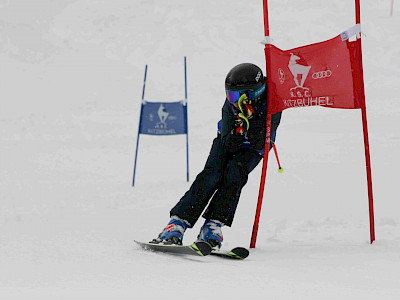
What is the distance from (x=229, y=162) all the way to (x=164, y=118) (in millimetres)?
4291

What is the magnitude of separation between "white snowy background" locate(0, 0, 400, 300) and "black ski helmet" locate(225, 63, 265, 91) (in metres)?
1.01

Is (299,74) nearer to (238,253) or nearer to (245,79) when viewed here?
(245,79)

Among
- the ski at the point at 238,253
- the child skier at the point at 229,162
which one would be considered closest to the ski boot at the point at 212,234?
the child skier at the point at 229,162

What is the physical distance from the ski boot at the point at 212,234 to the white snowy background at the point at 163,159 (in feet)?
0.90

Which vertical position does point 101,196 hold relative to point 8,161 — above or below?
below

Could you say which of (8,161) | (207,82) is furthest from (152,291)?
(207,82)

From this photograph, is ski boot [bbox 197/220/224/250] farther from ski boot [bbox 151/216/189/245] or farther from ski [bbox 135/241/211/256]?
ski [bbox 135/241/211/256]

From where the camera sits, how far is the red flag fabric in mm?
3367

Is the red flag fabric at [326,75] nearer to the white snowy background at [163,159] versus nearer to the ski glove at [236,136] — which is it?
the ski glove at [236,136]

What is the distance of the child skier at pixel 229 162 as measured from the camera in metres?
3.36

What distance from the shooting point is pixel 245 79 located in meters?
3.42

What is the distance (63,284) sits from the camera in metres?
2.12

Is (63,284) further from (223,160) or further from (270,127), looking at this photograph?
(270,127)

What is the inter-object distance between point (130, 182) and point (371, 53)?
9918 mm
